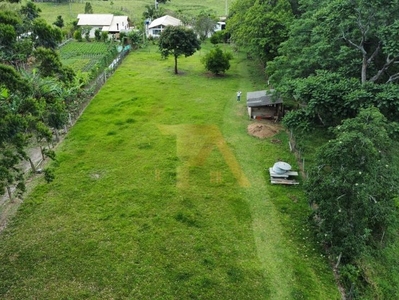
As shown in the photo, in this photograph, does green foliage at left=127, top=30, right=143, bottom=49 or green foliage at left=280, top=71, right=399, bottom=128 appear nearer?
green foliage at left=280, top=71, right=399, bottom=128

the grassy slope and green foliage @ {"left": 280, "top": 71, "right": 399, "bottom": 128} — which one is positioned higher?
the grassy slope

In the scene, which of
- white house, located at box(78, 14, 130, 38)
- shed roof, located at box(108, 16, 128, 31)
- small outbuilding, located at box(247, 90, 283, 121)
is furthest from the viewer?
shed roof, located at box(108, 16, 128, 31)

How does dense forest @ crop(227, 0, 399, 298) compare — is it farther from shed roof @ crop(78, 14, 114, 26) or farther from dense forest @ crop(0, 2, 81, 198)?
shed roof @ crop(78, 14, 114, 26)

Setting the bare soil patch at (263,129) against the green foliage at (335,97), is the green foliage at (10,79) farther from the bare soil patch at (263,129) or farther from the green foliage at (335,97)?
the bare soil patch at (263,129)

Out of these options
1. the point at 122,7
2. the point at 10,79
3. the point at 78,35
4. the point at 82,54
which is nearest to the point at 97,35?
the point at 78,35

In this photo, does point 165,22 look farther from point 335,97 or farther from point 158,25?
point 335,97

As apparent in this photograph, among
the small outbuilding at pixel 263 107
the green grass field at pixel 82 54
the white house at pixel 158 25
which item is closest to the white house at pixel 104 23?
the white house at pixel 158 25

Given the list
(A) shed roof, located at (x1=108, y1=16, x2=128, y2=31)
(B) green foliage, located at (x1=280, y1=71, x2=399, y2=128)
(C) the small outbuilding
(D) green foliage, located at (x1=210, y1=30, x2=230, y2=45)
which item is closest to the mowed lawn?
(C) the small outbuilding

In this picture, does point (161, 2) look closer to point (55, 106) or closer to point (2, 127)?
point (55, 106)
